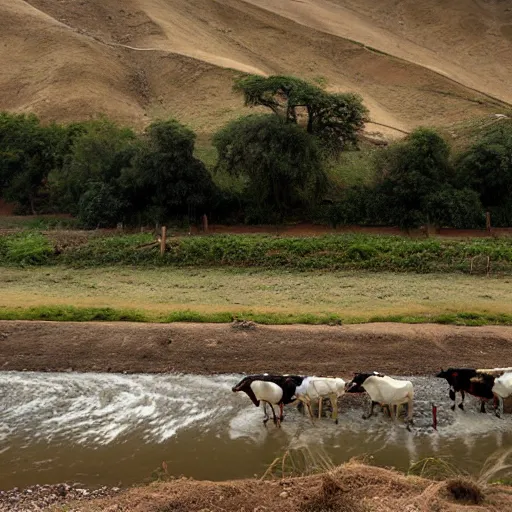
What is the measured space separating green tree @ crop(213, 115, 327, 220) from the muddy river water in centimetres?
1930

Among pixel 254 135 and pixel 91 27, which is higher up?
pixel 91 27

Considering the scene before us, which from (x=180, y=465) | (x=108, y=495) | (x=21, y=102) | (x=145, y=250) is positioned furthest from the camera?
(x=21, y=102)

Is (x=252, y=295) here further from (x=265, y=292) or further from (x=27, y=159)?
(x=27, y=159)

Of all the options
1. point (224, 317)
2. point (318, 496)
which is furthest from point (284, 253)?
point (318, 496)

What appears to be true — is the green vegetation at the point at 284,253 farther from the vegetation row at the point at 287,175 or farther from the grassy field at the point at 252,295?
the vegetation row at the point at 287,175

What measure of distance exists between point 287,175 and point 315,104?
18.2 feet

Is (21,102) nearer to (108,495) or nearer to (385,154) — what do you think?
(385,154)

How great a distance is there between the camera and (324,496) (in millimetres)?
9703

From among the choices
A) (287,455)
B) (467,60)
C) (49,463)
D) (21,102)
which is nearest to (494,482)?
(287,455)

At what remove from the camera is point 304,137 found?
33.3 m

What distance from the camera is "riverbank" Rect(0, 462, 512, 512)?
31.4 ft

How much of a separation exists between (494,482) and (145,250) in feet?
66.9

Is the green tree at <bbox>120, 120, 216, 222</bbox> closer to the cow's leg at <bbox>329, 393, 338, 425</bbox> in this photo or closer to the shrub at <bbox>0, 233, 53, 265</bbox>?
the shrub at <bbox>0, 233, 53, 265</bbox>

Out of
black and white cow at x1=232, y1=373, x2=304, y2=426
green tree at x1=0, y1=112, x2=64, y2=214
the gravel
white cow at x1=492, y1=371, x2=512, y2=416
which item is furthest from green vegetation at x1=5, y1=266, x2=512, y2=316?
green tree at x1=0, y1=112, x2=64, y2=214
